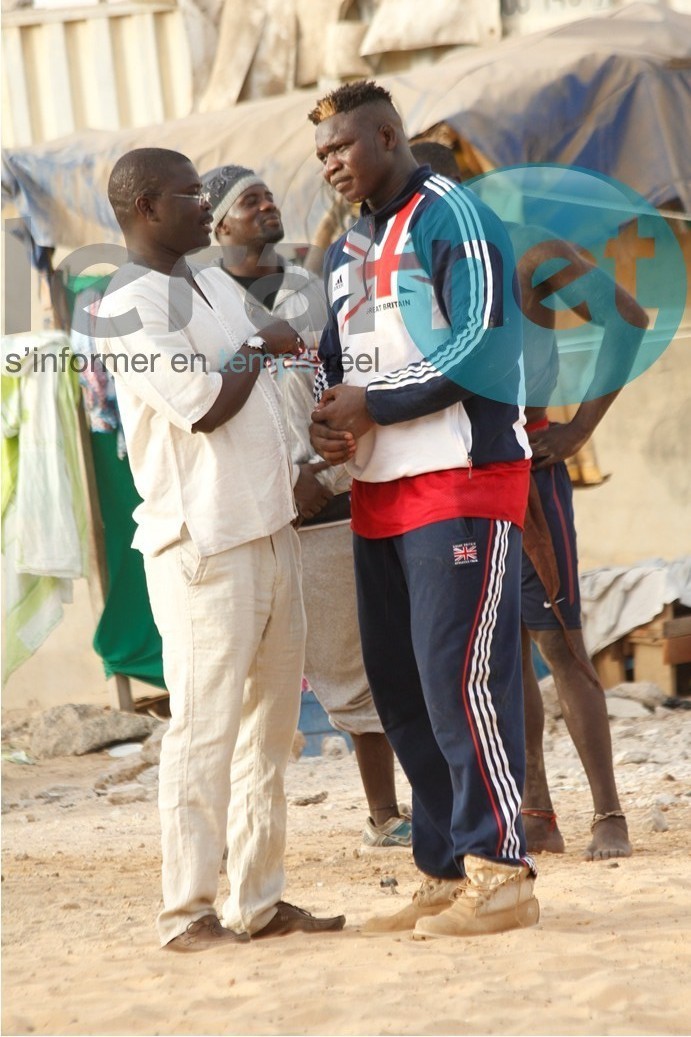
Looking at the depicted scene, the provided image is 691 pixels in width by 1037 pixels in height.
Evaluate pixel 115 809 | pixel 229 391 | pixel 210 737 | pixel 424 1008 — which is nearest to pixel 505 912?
pixel 424 1008

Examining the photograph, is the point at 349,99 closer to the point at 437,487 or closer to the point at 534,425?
the point at 437,487

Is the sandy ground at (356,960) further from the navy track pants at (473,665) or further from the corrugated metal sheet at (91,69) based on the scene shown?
the corrugated metal sheet at (91,69)

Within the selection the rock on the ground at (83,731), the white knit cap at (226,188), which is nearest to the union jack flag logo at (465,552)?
the white knit cap at (226,188)

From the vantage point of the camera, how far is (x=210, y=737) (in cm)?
→ 335

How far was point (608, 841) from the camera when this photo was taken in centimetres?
439

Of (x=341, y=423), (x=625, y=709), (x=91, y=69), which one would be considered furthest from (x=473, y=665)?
(x=91, y=69)

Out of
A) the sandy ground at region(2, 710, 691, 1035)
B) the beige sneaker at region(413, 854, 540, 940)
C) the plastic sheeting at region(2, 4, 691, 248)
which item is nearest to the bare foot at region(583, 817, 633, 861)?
the sandy ground at region(2, 710, 691, 1035)

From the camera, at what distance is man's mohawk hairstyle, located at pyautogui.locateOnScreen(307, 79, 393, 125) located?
3.39 meters

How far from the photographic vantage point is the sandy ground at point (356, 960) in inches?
110

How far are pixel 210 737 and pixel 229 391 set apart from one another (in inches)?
34.0

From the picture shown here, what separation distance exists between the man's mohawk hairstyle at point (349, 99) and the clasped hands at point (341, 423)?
0.70m

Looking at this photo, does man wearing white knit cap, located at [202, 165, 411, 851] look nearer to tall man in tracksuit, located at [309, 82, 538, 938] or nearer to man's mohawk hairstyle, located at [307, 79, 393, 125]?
tall man in tracksuit, located at [309, 82, 538, 938]

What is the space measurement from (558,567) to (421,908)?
1337 millimetres

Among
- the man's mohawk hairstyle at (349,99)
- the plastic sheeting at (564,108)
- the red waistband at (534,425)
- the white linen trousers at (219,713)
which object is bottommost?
the white linen trousers at (219,713)
